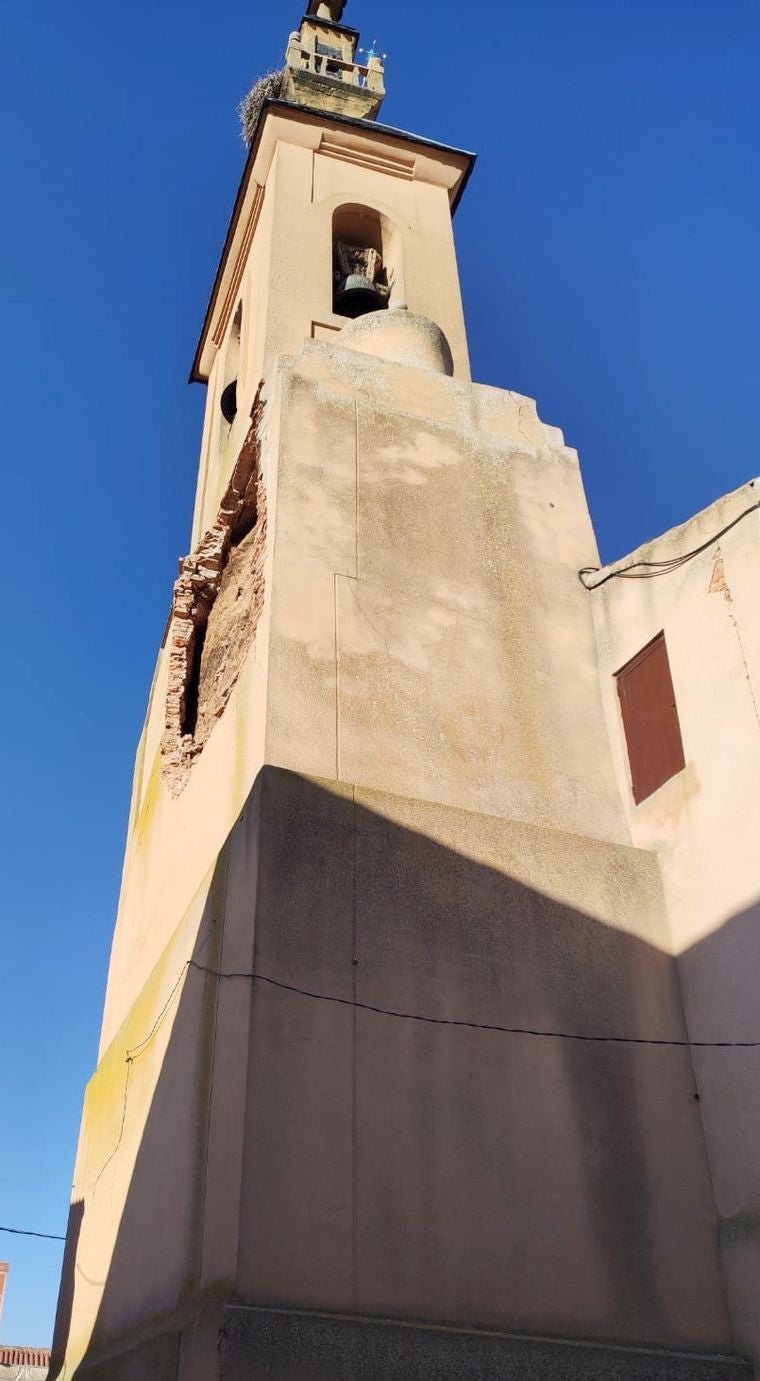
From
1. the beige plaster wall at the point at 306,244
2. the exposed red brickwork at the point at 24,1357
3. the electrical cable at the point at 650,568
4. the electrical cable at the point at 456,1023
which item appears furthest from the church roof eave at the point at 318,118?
the exposed red brickwork at the point at 24,1357

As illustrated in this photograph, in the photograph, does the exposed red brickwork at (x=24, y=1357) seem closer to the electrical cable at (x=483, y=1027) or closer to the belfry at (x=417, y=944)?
the belfry at (x=417, y=944)

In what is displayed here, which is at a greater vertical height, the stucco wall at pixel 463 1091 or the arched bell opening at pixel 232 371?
the arched bell opening at pixel 232 371

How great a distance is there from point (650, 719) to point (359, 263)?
25.0 feet

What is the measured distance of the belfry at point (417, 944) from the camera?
19.7 feet

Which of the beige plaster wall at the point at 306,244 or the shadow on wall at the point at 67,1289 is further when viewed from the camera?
the beige plaster wall at the point at 306,244

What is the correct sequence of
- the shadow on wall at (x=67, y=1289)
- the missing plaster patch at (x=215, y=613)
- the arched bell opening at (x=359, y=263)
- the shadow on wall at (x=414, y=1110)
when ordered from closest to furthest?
1. the shadow on wall at (x=414, y=1110)
2. the shadow on wall at (x=67, y=1289)
3. the missing plaster patch at (x=215, y=613)
4. the arched bell opening at (x=359, y=263)

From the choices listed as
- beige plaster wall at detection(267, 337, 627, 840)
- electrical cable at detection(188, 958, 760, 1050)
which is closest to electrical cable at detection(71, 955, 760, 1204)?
electrical cable at detection(188, 958, 760, 1050)

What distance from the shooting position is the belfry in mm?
6020

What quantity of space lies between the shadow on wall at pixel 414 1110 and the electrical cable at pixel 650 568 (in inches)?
89.2

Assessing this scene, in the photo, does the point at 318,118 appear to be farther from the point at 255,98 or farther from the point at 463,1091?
the point at 463,1091

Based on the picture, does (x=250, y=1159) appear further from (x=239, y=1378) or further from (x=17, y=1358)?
(x=17, y=1358)

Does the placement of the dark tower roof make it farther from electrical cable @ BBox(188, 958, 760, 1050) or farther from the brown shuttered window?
electrical cable @ BBox(188, 958, 760, 1050)

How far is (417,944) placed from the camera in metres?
6.98

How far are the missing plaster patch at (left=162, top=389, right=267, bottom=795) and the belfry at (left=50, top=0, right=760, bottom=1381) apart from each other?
0.04 metres
